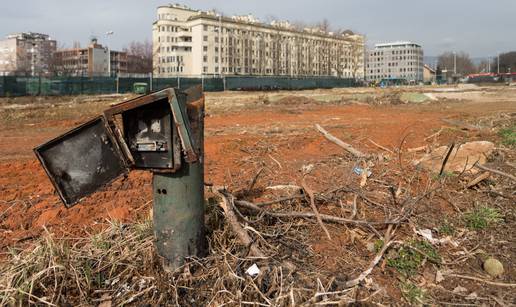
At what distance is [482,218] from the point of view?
4348mm

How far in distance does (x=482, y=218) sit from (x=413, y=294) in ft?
5.30

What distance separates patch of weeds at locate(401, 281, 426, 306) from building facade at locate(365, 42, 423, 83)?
161 metres

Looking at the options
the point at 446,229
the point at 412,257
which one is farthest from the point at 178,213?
the point at 446,229

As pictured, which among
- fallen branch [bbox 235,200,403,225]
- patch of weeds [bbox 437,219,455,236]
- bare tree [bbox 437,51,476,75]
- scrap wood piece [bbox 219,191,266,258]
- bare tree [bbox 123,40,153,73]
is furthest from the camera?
bare tree [bbox 437,51,476,75]

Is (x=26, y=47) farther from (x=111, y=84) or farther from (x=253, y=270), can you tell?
(x=253, y=270)

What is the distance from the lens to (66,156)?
3.13 m

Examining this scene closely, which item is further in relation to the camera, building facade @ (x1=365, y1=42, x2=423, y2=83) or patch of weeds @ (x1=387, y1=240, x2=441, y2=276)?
building facade @ (x1=365, y1=42, x2=423, y2=83)

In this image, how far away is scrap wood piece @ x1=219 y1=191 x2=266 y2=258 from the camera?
11.0 ft

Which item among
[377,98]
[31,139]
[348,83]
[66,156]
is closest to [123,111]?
[66,156]

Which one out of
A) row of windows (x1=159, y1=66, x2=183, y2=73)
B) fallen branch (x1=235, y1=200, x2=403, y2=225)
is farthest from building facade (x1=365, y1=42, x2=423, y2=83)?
fallen branch (x1=235, y1=200, x2=403, y2=225)

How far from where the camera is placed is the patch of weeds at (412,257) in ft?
11.5

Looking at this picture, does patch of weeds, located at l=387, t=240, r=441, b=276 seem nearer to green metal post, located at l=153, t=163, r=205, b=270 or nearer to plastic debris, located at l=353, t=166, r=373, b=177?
green metal post, located at l=153, t=163, r=205, b=270

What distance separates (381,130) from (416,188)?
537 centimetres

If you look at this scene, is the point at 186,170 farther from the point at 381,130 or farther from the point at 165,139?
the point at 381,130
